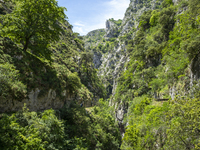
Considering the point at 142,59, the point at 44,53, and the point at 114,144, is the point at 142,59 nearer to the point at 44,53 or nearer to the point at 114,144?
the point at 114,144

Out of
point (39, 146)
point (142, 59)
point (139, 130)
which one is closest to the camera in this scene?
point (39, 146)

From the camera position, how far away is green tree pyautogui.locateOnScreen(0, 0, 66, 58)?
13.8m

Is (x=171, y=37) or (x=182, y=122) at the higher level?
(x=171, y=37)

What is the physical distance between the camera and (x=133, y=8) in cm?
12194

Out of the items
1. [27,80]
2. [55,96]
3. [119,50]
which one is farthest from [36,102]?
[119,50]

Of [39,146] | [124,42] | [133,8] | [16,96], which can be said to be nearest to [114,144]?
[39,146]

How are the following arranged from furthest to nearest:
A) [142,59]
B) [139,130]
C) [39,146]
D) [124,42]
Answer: [124,42]
[142,59]
[139,130]
[39,146]

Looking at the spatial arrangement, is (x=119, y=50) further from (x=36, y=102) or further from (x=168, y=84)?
(x=36, y=102)

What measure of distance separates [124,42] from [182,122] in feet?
288

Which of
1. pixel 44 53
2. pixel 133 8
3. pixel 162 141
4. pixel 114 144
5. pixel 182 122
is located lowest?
pixel 114 144

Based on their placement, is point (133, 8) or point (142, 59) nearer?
point (142, 59)

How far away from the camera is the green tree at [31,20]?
13820mm

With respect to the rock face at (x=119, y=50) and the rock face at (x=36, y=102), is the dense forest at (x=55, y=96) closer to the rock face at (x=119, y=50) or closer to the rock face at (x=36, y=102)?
the rock face at (x=36, y=102)

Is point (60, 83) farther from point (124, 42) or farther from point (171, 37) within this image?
point (124, 42)
